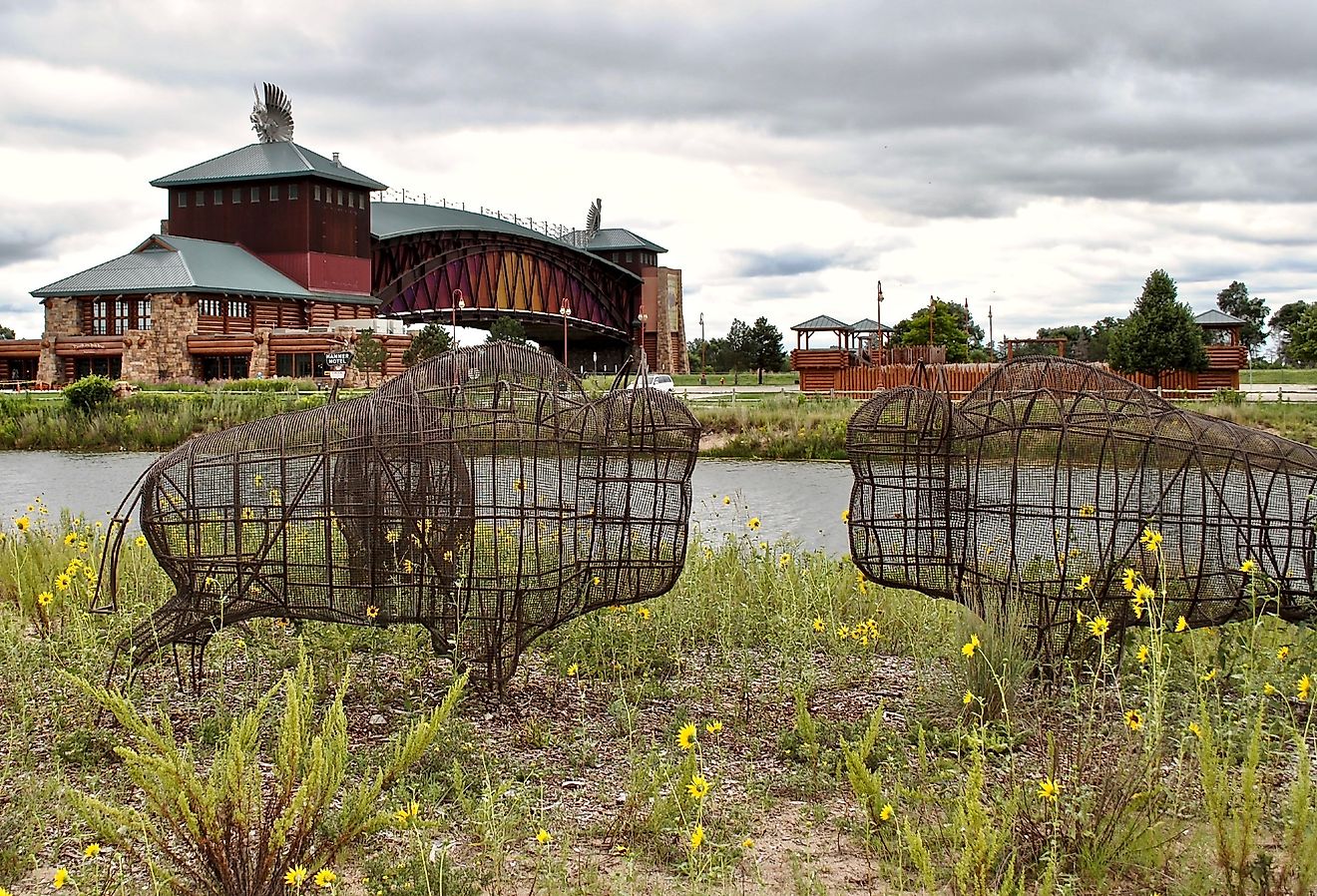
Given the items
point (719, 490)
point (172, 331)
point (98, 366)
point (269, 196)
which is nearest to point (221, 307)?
point (172, 331)

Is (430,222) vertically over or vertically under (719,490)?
over

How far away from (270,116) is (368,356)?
24097mm

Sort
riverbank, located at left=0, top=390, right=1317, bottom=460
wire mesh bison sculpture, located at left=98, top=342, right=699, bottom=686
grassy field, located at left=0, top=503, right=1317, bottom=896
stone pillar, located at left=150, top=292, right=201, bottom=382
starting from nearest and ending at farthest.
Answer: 1. grassy field, located at left=0, top=503, right=1317, bottom=896
2. wire mesh bison sculpture, located at left=98, top=342, right=699, bottom=686
3. riverbank, located at left=0, top=390, right=1317, bottom=460
4. stone pillar, located at left=150, top=292, right=201, bottom=382

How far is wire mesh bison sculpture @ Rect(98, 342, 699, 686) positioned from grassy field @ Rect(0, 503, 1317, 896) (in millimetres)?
554

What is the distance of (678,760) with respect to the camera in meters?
5.95

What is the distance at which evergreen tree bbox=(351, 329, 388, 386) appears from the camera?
45219 millimetres

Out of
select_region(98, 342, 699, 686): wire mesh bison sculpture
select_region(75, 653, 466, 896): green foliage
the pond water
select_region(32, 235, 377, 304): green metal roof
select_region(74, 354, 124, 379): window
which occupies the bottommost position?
the pond water

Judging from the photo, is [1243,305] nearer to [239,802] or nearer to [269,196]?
[269,196]

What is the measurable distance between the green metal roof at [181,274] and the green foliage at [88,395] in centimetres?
1651

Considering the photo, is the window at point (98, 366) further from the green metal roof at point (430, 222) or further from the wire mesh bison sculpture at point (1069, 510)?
the wire mesh bison sculpture at point (1069, 510)

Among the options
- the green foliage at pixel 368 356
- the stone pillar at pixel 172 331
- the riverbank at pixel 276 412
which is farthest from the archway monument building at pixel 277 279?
the riverbank at pixel 276 412

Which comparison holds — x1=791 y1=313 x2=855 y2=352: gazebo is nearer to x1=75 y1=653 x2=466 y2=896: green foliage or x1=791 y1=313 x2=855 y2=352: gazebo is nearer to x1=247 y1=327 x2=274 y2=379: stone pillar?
x1=247 y1=327 x2=274 y2=379: stone pillar

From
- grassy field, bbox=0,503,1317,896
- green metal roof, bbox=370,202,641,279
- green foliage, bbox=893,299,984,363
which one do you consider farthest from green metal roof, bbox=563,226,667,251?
grassy field, bbox=0,503,1317,896

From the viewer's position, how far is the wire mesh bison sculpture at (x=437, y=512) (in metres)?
6.27
